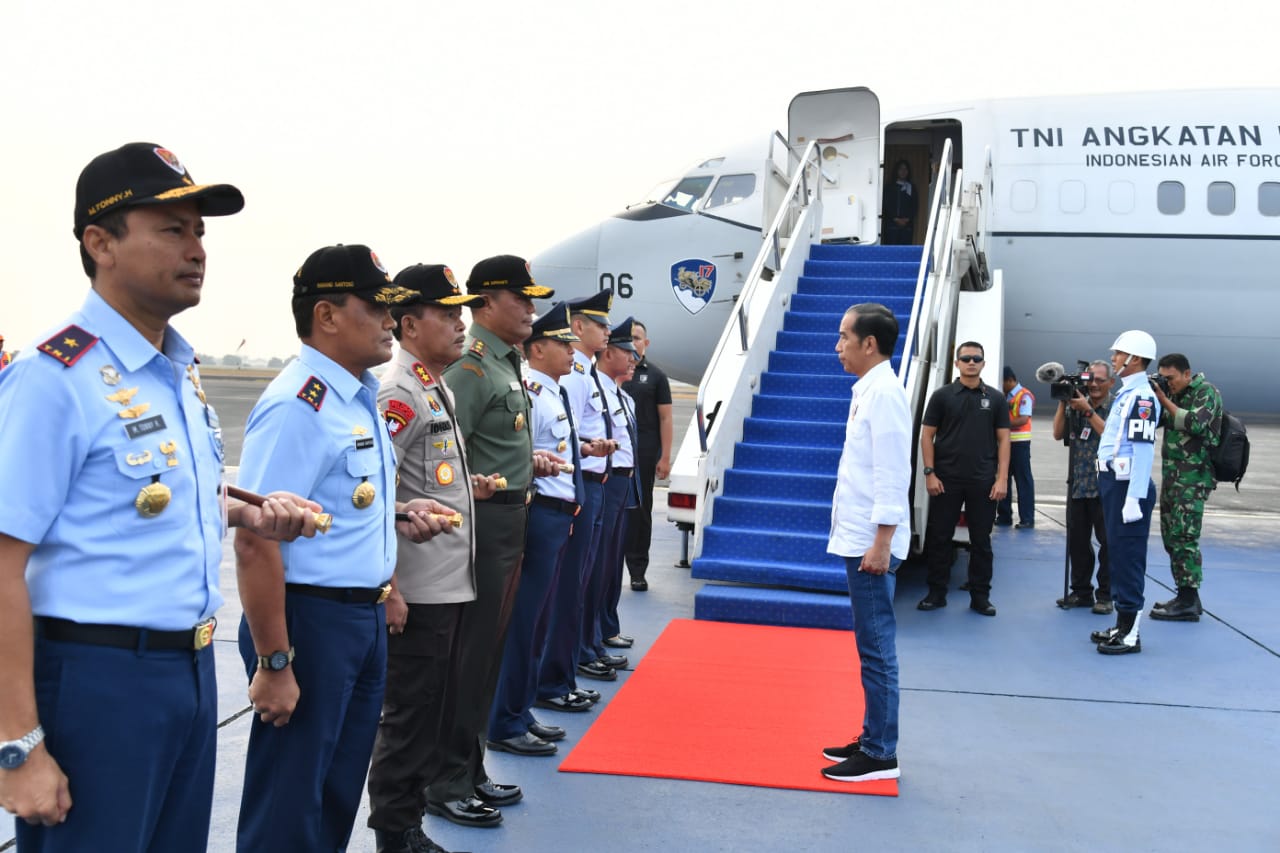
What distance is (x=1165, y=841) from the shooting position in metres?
3.27

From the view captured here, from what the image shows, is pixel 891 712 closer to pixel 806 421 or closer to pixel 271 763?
pixel 271 763

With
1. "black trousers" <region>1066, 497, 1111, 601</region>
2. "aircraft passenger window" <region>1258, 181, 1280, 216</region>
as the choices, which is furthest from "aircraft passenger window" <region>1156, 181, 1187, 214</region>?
"black trousers" <region>1066, 497, 1111, 601</region>

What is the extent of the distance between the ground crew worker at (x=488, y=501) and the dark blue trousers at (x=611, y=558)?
155cm

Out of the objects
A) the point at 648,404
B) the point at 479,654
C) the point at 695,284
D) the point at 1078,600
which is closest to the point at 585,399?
the point at 479,654

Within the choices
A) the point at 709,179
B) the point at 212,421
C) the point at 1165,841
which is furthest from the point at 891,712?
the point at 709,179

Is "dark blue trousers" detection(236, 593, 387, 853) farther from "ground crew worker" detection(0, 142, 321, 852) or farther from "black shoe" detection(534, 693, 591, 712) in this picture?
"black shoe" detection(534, 693, 591, 712)

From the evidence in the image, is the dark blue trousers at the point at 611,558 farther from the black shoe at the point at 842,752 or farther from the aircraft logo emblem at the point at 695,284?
the aircraft logo emblem at the point at 695,284

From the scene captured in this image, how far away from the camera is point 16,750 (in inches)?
59.9

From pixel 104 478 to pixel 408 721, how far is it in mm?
1504

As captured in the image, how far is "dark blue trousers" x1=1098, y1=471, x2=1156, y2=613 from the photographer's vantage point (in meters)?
5.54

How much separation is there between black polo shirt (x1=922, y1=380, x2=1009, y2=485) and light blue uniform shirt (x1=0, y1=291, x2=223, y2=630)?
5.56 meters

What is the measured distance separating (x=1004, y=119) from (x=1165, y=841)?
28.4 ft

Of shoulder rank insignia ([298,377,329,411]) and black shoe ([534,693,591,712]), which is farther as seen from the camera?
black shoe ([534,693,591,712])

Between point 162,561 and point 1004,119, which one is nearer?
point 162,561
